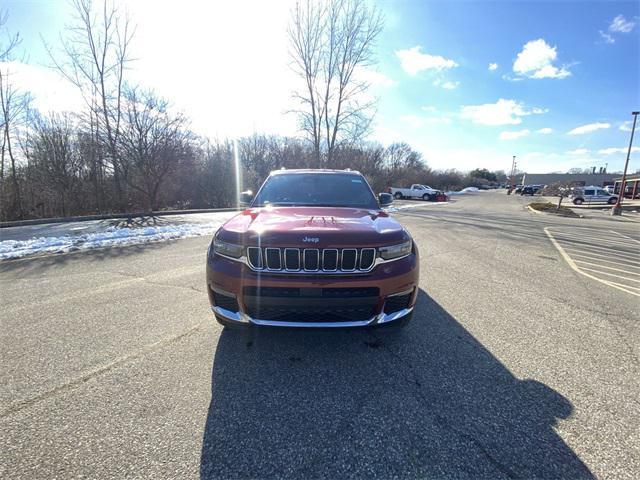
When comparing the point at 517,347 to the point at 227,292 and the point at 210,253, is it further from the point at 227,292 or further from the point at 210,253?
the point at 210,253

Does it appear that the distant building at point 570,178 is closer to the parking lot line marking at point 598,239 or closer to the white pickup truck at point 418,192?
the white pickup truck at point 418,192

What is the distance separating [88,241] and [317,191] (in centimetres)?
728

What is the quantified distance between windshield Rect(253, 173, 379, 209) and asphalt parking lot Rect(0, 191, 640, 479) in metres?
1.68

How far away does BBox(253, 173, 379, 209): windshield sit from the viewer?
4.00 metres

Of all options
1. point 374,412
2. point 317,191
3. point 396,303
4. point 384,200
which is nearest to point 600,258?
point 384,200

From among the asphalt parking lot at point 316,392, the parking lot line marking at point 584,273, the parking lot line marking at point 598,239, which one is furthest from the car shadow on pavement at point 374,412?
the parking lot line marking at point 598,239

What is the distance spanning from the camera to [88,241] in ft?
25.9

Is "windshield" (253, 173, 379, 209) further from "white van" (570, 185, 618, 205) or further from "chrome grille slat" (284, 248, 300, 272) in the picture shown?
"white van" (570, 185, 618, 205)

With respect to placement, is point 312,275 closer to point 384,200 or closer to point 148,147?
point 384,200

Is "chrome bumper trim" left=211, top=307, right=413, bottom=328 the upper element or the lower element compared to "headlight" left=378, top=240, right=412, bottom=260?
lower

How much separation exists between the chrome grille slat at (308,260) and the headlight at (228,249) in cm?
12

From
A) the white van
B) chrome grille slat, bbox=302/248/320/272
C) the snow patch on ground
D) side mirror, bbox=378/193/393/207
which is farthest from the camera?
the white van

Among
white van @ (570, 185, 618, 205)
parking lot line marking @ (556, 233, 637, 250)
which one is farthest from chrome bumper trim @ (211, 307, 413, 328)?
white van @ (570, 185, 618, 205)

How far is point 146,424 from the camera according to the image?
2.01m
